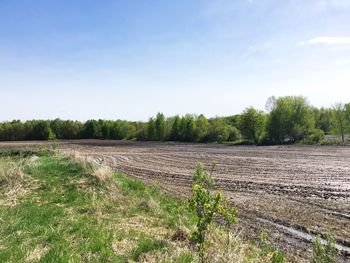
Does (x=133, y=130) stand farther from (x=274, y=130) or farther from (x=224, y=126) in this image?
(x=274, y=130)

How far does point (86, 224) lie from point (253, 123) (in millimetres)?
62417

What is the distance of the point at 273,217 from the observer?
40.5 ft

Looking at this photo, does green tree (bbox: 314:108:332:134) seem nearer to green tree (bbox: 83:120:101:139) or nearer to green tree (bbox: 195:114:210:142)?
green tree (bbox: 195:114:210:142)

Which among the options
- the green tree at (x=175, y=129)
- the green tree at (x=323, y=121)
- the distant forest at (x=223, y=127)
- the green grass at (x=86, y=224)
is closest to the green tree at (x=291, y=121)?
the distant forest at (x=223, y=127)

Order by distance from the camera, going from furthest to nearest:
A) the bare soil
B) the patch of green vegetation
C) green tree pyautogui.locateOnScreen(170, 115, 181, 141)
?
green tree pyautogui.locateOnScreen(170, 115, 181, 141) < the bare soil < the patch of green vegetation

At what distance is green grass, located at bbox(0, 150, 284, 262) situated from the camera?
23.2 ft

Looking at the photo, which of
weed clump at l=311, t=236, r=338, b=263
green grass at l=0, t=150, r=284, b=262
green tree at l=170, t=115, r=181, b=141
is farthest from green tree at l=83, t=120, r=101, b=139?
weed clump at l=311, t=236, r=338, b=263

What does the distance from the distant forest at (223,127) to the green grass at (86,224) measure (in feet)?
175

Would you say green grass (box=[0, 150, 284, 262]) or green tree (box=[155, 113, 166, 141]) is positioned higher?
green tree (box=[155, 113, 166, 141])

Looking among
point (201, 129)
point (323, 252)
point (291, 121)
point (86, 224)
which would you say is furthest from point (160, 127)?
point (323, 252)

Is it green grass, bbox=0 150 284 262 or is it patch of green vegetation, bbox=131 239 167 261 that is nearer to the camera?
green grass, bbox=0 150 284 262

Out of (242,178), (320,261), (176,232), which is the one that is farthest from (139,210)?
(242,178)

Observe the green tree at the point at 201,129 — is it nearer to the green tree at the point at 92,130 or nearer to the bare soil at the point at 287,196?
the green tree at the point at 92,130

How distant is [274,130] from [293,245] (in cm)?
5883
